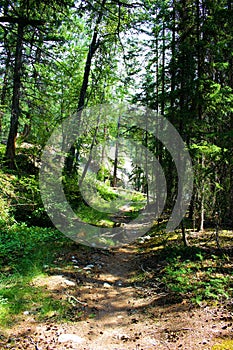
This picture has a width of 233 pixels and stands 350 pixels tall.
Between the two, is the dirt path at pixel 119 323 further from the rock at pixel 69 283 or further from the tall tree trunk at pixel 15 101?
the tall tree trunk at pixel 15 101

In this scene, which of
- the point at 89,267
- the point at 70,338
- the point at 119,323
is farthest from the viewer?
the point at 89,267

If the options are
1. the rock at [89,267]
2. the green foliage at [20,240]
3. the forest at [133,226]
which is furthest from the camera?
the rock at [89,267]

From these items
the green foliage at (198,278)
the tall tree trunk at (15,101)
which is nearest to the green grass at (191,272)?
the green foliage at (198,278)

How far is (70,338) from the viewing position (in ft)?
11.6

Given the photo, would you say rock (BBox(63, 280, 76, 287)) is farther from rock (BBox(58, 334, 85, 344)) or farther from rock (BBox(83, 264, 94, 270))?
rock (BBox(58, 334, 85, 344))

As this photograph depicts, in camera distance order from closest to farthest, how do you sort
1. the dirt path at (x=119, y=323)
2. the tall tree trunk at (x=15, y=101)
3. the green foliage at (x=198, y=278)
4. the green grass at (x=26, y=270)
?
the dirt path at (x=119, y=323), the green grass at (x=26, y=270), the green foliage at (x=198, y=278), the tall tree trunk at (x=15, y=101)

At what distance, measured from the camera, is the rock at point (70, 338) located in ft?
11.4

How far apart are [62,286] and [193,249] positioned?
138 inches

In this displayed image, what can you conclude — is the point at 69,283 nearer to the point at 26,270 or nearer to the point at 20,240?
the point at 26,270

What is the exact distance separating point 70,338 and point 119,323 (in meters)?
0.85

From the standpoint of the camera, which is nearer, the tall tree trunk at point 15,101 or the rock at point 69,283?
the rock at point 69,283

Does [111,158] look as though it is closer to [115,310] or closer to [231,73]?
[231,73]

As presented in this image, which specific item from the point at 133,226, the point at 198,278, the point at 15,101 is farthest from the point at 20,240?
the point at 133,226

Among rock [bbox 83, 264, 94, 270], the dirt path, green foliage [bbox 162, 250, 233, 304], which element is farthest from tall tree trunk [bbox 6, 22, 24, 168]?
green foliage [bbox 162, 250, 233, 304]
